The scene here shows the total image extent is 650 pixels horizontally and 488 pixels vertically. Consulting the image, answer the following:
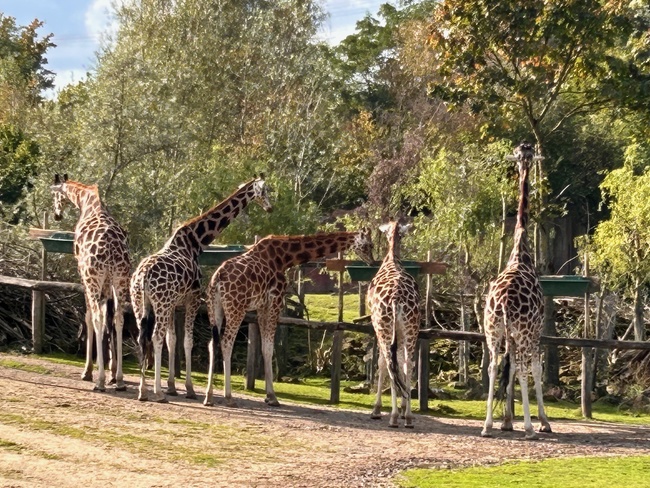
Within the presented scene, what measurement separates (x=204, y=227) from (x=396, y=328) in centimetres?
361

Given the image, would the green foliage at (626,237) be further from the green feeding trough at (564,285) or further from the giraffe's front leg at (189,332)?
the giraffe's front leg at (189,332)

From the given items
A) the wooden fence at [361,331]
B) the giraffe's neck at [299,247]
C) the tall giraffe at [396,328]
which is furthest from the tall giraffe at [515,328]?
the giraffe's neck at [299,247]

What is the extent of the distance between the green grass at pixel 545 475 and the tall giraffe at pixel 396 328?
269 centimetres

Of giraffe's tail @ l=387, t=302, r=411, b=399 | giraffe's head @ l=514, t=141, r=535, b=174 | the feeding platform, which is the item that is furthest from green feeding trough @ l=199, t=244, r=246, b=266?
giraffe's head @ l=514, t=141, r=535, b=174

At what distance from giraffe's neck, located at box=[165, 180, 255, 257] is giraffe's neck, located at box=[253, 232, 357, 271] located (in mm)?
787

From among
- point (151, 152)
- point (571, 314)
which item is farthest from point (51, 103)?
point (571, 314)

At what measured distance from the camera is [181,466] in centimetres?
1191

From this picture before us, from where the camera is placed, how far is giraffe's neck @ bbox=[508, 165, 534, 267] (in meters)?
16.4

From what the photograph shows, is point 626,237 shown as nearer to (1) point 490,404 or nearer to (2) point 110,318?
(1) point 490,404

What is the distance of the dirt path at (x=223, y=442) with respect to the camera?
453 inches

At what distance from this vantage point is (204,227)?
1739 centimetres

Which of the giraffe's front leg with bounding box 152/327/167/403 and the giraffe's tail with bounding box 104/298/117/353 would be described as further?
the giraffe's tail with bounding box 104/298/117/353

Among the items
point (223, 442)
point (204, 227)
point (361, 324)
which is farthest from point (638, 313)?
point (223, 442)

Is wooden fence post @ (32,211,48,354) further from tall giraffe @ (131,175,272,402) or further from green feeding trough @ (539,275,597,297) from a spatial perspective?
green feeding trough @ (539,275,597,297)
